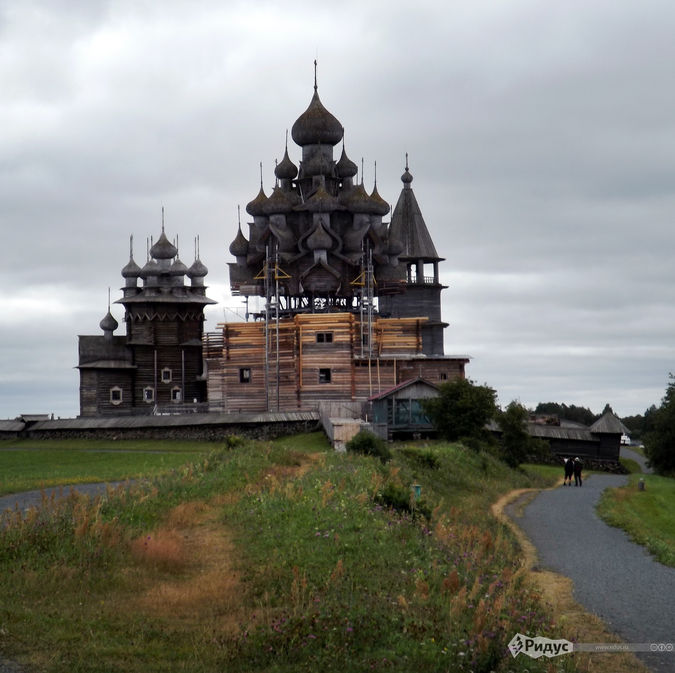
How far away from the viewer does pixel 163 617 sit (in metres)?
13.2

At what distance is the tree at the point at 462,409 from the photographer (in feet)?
157

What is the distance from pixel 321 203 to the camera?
211ft

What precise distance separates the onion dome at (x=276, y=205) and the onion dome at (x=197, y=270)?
21.2m

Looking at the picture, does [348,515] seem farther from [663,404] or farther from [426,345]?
[426,345]

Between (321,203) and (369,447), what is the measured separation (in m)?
33.3

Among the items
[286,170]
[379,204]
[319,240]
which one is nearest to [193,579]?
[319,240]

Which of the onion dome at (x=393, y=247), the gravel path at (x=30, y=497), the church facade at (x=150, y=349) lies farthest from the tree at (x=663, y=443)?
the gravel path at (x=30, y=497)

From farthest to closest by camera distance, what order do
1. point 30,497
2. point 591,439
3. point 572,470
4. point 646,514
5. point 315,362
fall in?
1. point 315,362
2. point 591,439
3. point 572,470
4. point 646,514
5. point 30,497

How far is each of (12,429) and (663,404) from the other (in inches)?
1651

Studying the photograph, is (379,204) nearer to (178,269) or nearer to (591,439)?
(591,439)

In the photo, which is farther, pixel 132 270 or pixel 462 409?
pixel 132 270

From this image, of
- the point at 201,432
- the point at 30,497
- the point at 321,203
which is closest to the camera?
the point at 30,497

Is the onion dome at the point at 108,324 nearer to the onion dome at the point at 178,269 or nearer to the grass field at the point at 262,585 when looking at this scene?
the onion dome at the point at 178,269

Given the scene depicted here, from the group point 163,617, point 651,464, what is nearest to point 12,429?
point 651,464
